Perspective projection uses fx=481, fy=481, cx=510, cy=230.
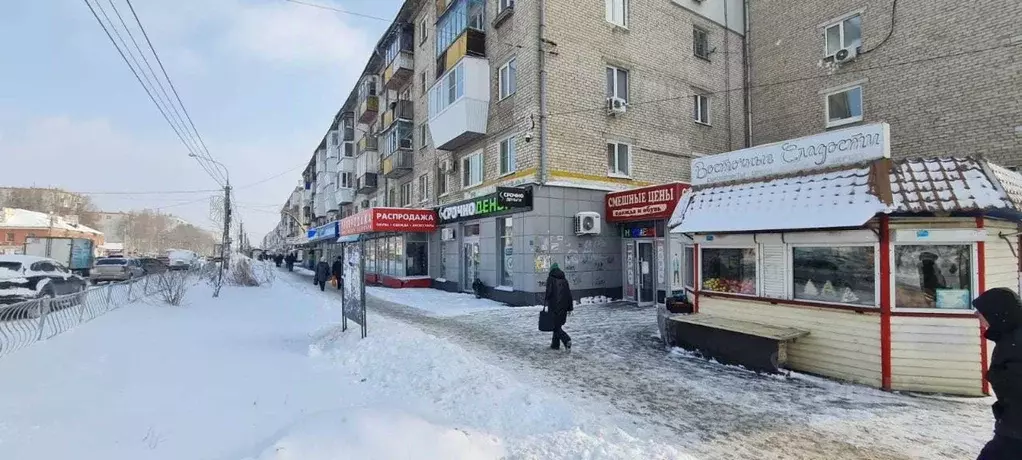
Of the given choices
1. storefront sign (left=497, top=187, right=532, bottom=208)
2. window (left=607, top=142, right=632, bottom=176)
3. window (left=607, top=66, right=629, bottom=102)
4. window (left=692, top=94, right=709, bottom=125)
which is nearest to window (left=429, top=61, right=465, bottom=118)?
storefront sign (left=497, top=187, right=532, bottom=208)

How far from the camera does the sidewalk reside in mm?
4719

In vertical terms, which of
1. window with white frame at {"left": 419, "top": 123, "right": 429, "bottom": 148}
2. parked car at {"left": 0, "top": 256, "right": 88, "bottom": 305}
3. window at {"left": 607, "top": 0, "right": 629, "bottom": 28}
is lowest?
parked car at {"left": 0, "top": 256, "right": 88, "bottom": 305}

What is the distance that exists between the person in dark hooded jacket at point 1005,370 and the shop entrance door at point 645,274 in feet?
41.4

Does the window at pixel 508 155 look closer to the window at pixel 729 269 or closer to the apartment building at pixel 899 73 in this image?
the window at pixel 729 269

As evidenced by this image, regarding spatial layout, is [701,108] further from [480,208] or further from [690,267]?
[690,267]

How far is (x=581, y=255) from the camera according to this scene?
52.7 feet

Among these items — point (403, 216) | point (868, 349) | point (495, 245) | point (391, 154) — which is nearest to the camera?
point (868, 349)

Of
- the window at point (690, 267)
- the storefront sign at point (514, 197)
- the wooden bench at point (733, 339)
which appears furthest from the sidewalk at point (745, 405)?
the storefront sign at point (514, 197)

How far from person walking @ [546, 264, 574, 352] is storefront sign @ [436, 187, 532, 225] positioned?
595cm

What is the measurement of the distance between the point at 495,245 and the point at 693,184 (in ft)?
29.0

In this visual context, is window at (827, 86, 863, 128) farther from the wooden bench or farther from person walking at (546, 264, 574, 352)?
person walking at (546, 264, 574, 352)

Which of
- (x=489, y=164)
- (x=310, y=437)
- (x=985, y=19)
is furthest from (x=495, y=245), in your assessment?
(x=985, y=19)

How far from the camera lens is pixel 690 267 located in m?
10.9

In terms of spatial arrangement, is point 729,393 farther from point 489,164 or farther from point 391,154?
point 391,154
